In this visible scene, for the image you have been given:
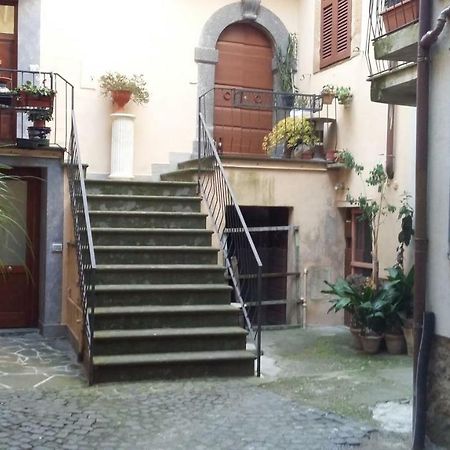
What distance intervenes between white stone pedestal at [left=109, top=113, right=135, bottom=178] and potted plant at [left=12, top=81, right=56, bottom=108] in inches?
51.4

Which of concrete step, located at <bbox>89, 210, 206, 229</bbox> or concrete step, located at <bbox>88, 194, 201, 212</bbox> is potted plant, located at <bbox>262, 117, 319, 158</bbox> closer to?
concrete step, located at <bbox>88, 194, 201, 212</bbox>

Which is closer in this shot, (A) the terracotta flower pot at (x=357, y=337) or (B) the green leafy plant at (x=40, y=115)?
(A) the terracotta flower pot at (x=357, y=337)

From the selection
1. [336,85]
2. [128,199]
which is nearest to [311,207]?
[336,85]

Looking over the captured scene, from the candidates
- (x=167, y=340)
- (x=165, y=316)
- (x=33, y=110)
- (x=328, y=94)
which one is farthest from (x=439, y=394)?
(x=33, y=110)

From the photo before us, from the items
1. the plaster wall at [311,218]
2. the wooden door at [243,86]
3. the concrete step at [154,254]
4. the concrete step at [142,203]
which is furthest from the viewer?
the wooden door at [243,86]

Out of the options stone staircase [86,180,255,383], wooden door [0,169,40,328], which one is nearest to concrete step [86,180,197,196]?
stone staircase [86,180,255,383]

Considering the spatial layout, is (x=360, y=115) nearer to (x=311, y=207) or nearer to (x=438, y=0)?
(x=311, y=207)

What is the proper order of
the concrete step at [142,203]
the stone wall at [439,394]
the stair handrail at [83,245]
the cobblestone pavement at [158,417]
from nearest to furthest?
1. the stone wall at [439,394]
2. the cobblestone pavement at [158,417]
3. the stair handrail at [83,245]
4. the concrete step at [142,203]

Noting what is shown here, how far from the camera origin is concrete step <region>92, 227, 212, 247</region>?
805cm

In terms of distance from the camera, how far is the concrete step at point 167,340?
6.80 meters

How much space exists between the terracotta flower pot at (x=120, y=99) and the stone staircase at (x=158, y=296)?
66.5 inches

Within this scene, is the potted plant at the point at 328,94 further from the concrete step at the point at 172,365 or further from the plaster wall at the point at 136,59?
the concrete step at the point at 172,365

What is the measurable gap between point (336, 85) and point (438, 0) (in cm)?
534

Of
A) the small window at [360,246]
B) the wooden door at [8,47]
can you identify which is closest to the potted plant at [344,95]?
the small window at [360,246]
